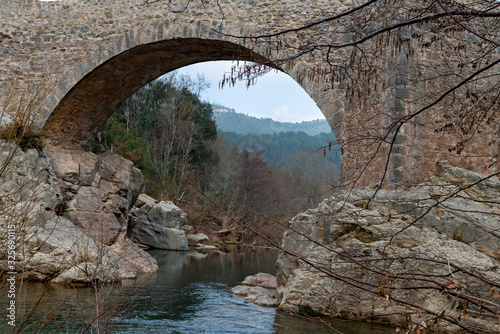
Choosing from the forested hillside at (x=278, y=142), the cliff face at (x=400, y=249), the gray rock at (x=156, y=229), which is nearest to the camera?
the cliff face at (x=400, y=249)

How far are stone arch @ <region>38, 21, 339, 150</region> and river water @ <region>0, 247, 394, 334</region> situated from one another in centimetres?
332

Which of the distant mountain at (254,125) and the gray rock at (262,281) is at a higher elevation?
the distant mountain at (254,125)

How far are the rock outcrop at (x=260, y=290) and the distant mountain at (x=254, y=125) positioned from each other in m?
68.5

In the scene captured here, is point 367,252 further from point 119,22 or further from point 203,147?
point 203,147

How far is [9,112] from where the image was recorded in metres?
9.04

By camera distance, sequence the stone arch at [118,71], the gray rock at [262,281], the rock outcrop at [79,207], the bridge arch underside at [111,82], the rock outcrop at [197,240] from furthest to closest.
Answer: the rock outcrop at [197,240] < the gray rock at [262,281] < the bridge arch underside at [111,82] < the stone arch at [118,71] < the rock outcrop at [79,207]

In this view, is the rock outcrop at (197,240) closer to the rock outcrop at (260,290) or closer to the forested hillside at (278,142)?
the rock outcrop at (260,290)

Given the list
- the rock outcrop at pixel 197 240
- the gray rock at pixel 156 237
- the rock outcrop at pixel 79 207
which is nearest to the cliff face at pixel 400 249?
the rock outcrop at pixel 79 207

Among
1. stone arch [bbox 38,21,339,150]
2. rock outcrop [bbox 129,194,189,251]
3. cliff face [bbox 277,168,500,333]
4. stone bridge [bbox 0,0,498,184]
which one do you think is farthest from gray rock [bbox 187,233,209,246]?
cliff face [bbox 277,168,500,333]

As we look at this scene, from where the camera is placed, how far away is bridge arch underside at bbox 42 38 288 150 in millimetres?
8273

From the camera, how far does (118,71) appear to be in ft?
29.2

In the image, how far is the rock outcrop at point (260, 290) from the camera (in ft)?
22.4

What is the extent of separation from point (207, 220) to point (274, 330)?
13759 mm

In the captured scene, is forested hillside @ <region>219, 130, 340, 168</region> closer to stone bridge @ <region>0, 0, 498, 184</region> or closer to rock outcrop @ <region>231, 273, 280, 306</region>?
stone bridge @ <region>0, 0, 498, 184</region>
